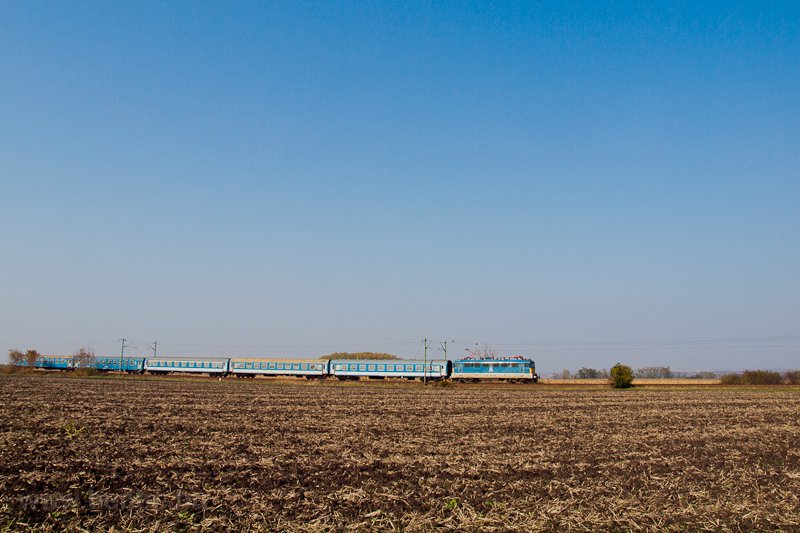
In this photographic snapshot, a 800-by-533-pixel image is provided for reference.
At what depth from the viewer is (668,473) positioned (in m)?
13.5

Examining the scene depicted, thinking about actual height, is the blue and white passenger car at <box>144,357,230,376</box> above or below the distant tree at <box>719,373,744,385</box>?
above

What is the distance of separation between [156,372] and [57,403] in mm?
66133

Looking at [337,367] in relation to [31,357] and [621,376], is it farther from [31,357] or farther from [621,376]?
[31,357]

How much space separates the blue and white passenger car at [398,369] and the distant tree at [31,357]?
2527 inches

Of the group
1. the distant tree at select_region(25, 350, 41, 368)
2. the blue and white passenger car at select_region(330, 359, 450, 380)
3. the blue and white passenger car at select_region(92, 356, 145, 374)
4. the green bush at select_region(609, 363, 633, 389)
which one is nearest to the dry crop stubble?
the green bush at select_region(609, 363, 633, 389)

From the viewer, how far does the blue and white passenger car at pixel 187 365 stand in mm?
85875

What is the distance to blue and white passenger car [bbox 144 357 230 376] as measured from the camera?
85.9 meters

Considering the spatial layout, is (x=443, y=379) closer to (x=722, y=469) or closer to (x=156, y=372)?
(x=156, y=372)

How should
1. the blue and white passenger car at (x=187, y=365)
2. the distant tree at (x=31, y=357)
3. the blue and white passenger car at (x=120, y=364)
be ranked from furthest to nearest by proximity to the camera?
1. the distant tree at (x=31, y=357)
2. the blue and white passenger car at (x=120, y=364)
3. the blue and white passenger car at (x=187, y=365)

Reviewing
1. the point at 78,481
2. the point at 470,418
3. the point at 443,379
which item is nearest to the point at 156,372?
the point at 443,379

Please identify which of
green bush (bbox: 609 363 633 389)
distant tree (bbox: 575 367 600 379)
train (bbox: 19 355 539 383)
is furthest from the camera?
distant tree (bbox: 575 367 600 379)

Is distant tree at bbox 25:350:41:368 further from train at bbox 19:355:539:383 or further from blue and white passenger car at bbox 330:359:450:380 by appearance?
blue and white passenger car at bbox 330:359:450:380

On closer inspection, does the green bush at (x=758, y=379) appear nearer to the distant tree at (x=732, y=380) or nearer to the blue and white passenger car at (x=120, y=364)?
the distant tree at (x=732, y=380)

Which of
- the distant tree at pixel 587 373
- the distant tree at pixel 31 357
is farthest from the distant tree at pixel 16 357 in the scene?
the distant tree at pixel 587 373
